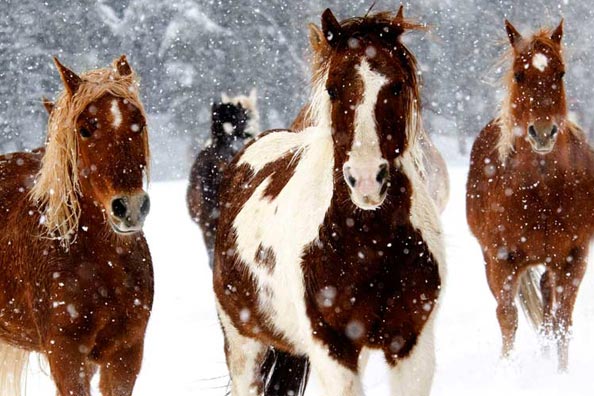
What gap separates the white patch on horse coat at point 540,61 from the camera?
20.3ft

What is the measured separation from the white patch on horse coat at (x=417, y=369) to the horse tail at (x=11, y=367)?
2.50 meters

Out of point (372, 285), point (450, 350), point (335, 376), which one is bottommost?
point (450, 350)

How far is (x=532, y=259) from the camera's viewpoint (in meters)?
6.48

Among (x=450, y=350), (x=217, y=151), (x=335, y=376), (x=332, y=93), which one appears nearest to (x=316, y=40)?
(x=332, y=93)

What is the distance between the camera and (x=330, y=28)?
150 inches

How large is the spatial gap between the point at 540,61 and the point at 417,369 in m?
3.23

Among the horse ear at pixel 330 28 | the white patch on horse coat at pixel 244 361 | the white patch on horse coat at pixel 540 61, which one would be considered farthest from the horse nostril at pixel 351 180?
the white patch on horse coat at pixel 540 61

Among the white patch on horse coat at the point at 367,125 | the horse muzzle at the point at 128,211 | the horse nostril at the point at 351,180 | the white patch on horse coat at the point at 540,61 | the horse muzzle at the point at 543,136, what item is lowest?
the horse muzzle at the point at 128,211

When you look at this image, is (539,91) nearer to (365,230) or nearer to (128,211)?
(365,230)

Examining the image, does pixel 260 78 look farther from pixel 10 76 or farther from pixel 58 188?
pixel 58 188

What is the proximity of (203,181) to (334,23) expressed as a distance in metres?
6.66

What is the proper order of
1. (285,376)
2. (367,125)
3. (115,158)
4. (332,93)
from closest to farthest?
(367,125) → (332,93) → (115,158) → (285,376)

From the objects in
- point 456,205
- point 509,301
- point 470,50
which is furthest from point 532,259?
point 470,50

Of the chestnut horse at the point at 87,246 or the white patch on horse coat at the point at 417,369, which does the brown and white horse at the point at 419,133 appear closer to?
the white patch on horse coat at the point at 417,369
